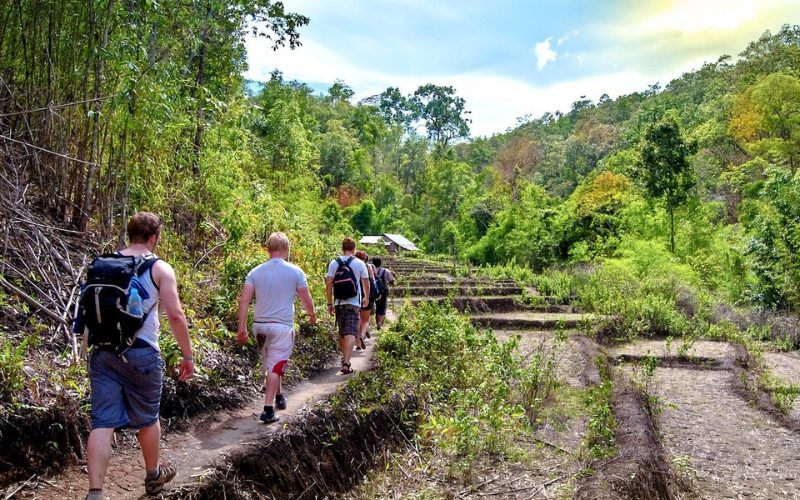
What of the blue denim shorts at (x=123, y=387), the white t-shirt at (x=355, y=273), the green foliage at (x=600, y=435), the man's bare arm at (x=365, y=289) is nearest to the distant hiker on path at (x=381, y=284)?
the man's bare arm at (x=365, y=289)

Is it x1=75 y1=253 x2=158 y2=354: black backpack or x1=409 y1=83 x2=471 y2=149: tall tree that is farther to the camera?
x1=409 y1=83 x2=471 y2=149: tall tree

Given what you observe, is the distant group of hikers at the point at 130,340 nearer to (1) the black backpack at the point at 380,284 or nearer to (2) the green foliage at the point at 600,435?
(2) the green foliage at the point at 600,435

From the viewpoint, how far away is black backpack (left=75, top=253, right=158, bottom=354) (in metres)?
3.32

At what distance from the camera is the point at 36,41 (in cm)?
639

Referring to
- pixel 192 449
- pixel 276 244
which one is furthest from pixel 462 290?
pixel 192 449

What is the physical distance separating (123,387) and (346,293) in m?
3.75

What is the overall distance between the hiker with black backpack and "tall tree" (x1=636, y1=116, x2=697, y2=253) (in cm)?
2523

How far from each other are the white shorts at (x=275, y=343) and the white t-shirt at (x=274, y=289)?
53 millimetres

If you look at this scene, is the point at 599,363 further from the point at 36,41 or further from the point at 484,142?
the point at 484,142

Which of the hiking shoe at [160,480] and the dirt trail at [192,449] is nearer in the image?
the hiking shoe at [160,480]

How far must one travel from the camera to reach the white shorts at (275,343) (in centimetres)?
525

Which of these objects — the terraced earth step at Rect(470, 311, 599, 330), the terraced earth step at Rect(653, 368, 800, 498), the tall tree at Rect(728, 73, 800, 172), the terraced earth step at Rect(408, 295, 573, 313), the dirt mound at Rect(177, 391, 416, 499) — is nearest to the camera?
the dirt mound at Rect(177, 391, 416, 499)

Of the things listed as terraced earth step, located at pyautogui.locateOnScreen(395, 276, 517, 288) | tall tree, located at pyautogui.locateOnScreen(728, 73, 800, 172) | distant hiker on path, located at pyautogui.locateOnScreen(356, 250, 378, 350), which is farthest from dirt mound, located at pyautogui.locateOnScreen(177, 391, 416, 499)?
tall tree, located at pyautogui.locateOnScreen(728, 73, 800, 172)

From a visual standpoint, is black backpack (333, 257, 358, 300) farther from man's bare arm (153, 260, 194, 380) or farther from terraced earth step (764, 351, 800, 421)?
terraced earth step (764, 351, 800, 421)
